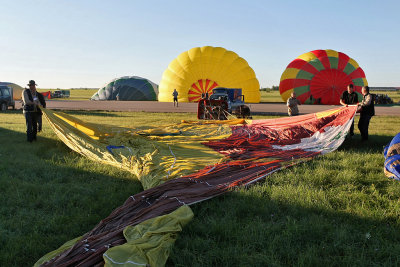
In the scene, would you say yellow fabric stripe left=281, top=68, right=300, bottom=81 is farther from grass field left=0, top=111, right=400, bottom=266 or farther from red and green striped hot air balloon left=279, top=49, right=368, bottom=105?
grass field left=0, top=111, right=400, bottom=266

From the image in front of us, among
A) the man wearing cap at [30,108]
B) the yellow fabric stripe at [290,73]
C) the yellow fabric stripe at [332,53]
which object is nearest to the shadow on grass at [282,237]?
the man wearing cap at [30,108]

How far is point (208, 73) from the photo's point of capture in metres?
24.3

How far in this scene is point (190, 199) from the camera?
3598mm

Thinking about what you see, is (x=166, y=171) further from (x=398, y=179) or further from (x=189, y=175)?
(x=398, y=179)

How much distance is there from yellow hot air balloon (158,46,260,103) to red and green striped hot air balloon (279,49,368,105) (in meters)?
3.41

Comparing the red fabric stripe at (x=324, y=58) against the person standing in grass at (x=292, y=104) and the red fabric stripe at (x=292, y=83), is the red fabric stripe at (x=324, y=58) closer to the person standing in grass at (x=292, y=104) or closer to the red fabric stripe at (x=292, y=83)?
the red fabric stripe at (x=292, y=83)

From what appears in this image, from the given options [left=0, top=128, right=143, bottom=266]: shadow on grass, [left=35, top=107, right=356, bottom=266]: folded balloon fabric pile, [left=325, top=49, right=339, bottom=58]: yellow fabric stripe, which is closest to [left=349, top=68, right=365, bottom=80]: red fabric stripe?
[left=325, top=49, right=339, bottom=58]: yellow fabric stripe

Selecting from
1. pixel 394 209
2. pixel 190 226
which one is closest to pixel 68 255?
pixel 190 226

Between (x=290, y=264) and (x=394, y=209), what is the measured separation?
1640 mm

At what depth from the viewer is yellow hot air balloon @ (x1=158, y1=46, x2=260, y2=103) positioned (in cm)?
2428

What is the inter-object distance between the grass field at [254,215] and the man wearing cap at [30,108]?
2.82 meters

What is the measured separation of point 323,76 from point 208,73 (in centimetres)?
893

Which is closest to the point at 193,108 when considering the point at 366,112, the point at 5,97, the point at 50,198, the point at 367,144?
the point at 5,97

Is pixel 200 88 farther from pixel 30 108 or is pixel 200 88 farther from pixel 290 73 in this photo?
pixel 30 108
